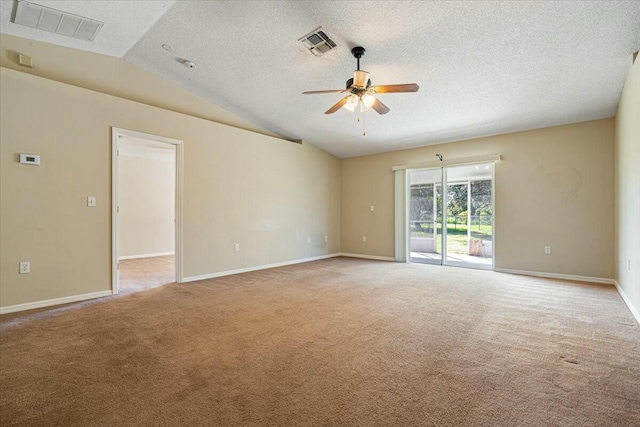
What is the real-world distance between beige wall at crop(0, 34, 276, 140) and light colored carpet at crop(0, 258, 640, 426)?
2.99 metres

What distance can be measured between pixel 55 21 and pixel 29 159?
1.63m

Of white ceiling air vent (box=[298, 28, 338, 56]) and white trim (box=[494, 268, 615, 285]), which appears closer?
white ceiling air vent (box=[298, 28, 338, 56])

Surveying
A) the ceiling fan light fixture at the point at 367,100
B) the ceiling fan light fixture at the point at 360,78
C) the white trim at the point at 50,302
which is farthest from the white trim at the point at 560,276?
the white trim at the point at 50,302

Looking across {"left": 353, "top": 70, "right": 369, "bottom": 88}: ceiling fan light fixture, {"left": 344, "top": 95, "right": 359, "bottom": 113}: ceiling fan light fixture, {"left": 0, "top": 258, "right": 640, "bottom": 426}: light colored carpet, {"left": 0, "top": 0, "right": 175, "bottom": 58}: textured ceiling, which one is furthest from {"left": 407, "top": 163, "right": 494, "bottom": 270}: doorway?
{"left": 0, "top": 0, "right": 175, "bottom": 58}: textured ceiling

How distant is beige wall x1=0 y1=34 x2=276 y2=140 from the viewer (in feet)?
12.1

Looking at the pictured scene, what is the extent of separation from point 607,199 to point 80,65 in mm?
8093

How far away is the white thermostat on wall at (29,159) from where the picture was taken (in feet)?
11.6

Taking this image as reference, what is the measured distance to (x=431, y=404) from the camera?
1729mm

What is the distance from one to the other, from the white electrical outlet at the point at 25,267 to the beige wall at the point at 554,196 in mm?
7033

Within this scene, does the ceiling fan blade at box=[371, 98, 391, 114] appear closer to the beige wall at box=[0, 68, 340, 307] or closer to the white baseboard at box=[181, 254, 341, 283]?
the beige wall at box=[0, 68, 340, 307]

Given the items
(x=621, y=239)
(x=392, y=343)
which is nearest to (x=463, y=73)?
(x=621, y=239)

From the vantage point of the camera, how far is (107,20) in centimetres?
361

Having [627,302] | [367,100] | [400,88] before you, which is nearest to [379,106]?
[367,100]

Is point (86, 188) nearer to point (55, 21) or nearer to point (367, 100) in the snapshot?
point (55, 21)
